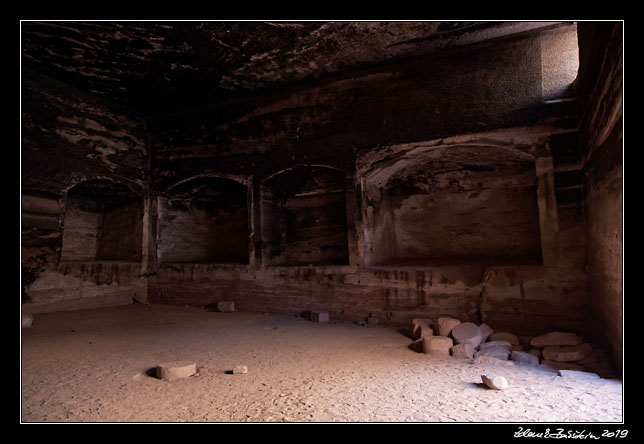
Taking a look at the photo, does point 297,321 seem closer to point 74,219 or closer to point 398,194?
point 398,194

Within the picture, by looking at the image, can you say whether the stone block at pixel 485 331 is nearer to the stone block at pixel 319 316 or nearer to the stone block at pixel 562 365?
the stone block at pixel 562 365

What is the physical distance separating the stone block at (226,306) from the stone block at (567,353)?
13.4 feet

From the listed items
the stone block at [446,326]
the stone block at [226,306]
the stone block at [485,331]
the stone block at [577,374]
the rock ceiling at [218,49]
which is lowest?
the stone block at [226,306]

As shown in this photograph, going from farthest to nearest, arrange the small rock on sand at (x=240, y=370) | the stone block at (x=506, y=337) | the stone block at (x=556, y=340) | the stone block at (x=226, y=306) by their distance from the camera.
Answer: the stone block at (x=226, y=306)
the stone block at (x=506, y=337)
the stone block at (x=556, y=340)
the small rock on sand at (x=240, y=370)

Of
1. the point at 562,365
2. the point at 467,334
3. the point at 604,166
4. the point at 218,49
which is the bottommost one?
the point at 562,365

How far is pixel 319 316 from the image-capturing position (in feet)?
15.8

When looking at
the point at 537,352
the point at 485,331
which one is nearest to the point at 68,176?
the point at 485,331

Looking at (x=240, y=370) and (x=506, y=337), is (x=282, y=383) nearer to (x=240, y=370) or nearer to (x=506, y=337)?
(x=240, y=370)

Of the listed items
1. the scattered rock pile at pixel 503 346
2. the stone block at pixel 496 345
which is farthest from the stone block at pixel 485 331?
the stone block at pixel 496 345

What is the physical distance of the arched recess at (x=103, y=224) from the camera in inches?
260

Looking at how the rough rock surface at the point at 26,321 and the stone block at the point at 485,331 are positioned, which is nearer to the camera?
the stone block at the point at 485,331

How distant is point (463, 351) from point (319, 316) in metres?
2.01

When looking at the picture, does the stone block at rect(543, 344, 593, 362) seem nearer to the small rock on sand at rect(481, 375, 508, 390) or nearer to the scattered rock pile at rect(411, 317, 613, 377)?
the scattered rock pile at rect(411, 317, 613, 377)

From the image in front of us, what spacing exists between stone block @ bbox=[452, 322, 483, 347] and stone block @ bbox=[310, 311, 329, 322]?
1727 millimetres
